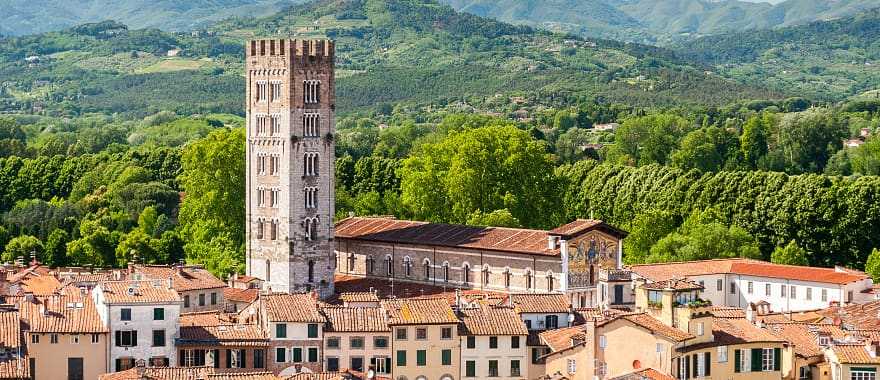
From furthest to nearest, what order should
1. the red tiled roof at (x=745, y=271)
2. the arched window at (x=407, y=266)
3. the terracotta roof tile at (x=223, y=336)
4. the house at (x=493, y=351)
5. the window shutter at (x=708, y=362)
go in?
the arched window at (x=407, y=266)
the red tiled roof at (x=745, y=271)
the house at (x=493, y=351)
the terracotta roof tile at (x=223, y=336)
the window shutter at (x=708, y=362)

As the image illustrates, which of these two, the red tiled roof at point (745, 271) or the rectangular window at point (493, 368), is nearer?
the rectangular window at point (493, 368)

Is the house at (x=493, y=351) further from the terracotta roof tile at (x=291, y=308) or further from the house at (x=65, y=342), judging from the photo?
the house at (x=65, y=342)

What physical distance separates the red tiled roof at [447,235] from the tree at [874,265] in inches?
677

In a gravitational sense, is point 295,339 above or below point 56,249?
above

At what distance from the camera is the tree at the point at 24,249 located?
357ft

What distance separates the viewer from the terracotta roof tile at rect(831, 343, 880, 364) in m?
65.9

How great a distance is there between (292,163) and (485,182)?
2188 cm

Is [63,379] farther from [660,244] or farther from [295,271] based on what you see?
[660,244]

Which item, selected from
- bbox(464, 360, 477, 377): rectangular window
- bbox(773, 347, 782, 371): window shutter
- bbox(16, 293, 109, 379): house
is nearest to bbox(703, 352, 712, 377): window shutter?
bbox(773, 347, 782, 371): window shutter

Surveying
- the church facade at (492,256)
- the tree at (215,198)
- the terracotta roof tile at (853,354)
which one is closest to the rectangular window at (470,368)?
the terracotta roof tile at (853,354)

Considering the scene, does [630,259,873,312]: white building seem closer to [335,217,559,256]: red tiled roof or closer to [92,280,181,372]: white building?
[335,217,559,256]: red tiled roof

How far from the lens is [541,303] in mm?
73125

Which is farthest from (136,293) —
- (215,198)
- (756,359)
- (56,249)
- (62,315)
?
(56,249)

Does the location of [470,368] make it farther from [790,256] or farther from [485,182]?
[485,182]
